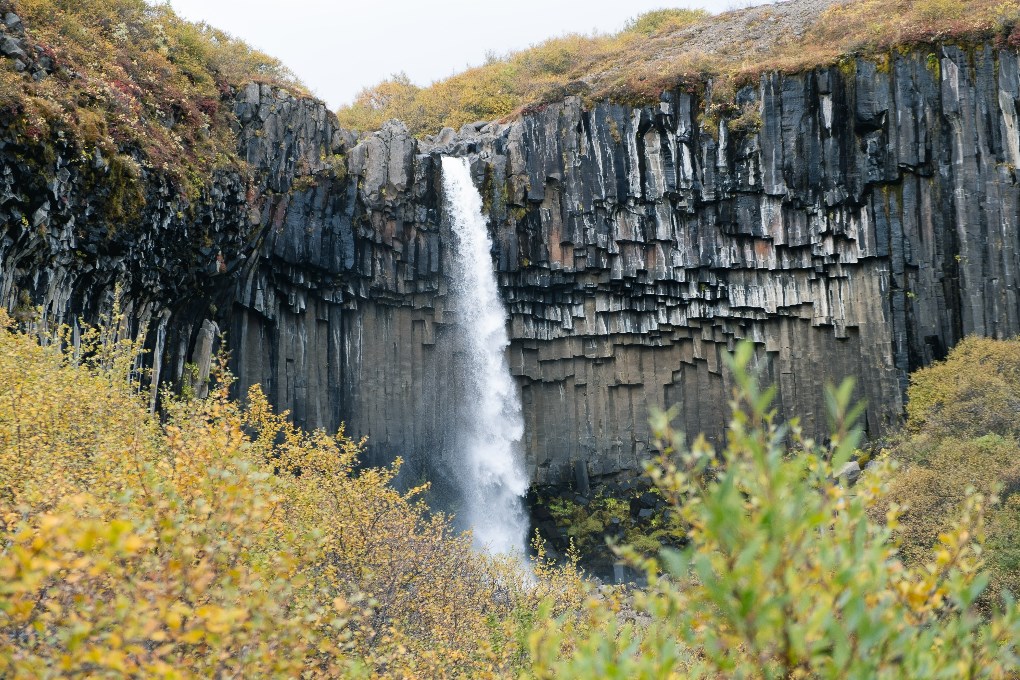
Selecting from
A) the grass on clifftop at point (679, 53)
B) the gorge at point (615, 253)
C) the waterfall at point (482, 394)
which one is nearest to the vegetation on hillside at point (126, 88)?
the gorge at point (615, 253)

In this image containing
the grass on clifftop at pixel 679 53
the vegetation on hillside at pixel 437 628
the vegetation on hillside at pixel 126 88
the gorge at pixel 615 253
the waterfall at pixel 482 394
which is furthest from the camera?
the waterfall at pixel 482 394

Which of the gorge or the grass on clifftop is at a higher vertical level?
the grass on clifftop

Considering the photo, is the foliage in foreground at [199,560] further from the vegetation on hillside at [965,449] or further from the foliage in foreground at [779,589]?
the vegetation on hillside at [965,449]

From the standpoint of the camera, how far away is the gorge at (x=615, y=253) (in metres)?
23.7

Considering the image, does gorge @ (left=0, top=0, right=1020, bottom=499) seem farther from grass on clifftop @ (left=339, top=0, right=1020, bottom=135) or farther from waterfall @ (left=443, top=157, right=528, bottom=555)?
grass on clifftop @ (left=339, top=0, right=1020, bottom=135)

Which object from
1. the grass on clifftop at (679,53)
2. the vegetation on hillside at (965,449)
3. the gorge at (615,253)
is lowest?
the vegetation on hillside at (965,449)

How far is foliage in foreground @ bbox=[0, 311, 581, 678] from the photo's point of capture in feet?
15.5

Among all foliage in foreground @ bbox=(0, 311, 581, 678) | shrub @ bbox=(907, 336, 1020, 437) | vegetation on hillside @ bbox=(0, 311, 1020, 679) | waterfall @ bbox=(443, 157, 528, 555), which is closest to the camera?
vegetation on hillside @ bbox=(0, 311, 1020, 679)

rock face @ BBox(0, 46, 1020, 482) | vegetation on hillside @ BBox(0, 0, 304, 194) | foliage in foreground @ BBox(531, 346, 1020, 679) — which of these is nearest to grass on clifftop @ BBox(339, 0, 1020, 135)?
rock face @ BBox(0, 46, 1020, 482)

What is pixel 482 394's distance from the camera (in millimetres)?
30297

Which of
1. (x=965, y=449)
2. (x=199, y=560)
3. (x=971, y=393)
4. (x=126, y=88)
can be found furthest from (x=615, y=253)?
(x=199, y=560)

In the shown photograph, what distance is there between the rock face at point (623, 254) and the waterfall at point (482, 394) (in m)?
0.56

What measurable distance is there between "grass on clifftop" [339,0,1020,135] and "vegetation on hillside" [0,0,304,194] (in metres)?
12.4

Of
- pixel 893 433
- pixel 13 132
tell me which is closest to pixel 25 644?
pixel 13 132
